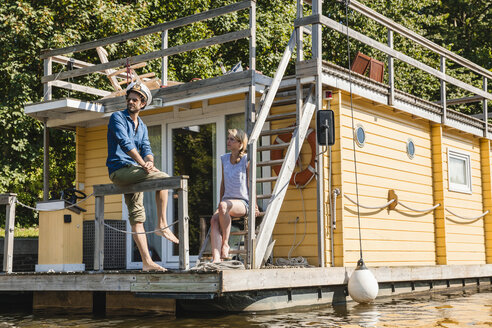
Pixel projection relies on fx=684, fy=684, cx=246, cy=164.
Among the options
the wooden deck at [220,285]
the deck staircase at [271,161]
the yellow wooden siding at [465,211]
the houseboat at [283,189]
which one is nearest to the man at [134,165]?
the houseboat at [283,189]

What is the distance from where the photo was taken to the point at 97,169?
11.0 metres

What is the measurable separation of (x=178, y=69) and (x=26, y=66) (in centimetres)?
432

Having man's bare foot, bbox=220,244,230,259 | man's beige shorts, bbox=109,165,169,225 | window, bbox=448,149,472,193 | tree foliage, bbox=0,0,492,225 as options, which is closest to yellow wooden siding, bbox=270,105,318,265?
man's bare foot, bbox=220,244,230,259

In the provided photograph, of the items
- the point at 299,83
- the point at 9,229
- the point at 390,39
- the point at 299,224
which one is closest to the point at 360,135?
the point at 299,83

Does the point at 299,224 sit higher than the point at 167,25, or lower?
lower

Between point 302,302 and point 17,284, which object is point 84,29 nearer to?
point 17,284

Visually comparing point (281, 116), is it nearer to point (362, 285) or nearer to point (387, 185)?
point (387, 185)

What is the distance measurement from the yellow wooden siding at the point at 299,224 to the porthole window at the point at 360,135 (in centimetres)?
71

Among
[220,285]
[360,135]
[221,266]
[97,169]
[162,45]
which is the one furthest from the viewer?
[97,169]

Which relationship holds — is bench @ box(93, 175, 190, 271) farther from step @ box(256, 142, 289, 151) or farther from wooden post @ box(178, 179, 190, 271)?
step @ box(256, 142, 289, 151)

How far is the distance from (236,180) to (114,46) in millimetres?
8568

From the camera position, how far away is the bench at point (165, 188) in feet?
21.1

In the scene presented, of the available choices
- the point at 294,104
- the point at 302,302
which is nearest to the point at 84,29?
the point at 294,104

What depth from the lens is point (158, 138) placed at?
10.2m
